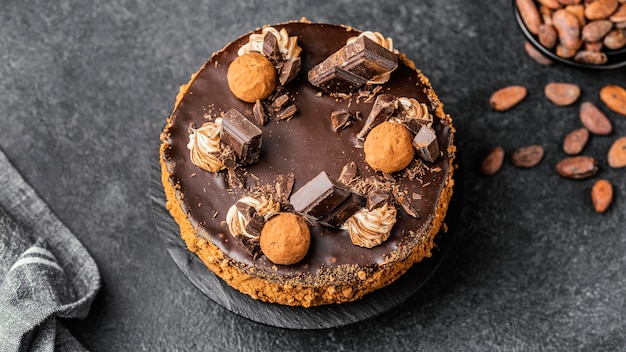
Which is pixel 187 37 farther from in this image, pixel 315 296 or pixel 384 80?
pixel 315 296

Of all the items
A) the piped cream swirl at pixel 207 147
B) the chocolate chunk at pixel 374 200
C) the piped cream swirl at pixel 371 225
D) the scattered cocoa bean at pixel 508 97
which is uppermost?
the piped cream swirl at pixel 207 147

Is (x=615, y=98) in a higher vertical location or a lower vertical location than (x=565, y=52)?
lower

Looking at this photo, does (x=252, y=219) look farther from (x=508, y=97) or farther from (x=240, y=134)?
(x=508, y=97)

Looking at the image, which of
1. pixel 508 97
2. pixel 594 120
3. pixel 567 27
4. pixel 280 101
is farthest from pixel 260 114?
pixel 594 120

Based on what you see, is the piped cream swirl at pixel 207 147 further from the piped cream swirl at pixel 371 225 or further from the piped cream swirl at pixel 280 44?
the piped cream swirl at pixel 371 225

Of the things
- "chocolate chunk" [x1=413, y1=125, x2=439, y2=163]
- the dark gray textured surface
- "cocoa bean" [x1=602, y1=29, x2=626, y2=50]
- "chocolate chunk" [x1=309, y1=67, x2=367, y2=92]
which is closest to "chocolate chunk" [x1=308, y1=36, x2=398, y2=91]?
"chocolate chunk" [x1=309, y1=67, x2=367, y2=92]

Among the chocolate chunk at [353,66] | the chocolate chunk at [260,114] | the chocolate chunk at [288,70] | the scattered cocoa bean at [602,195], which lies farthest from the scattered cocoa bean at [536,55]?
the chocolate chunk at [260,114]
